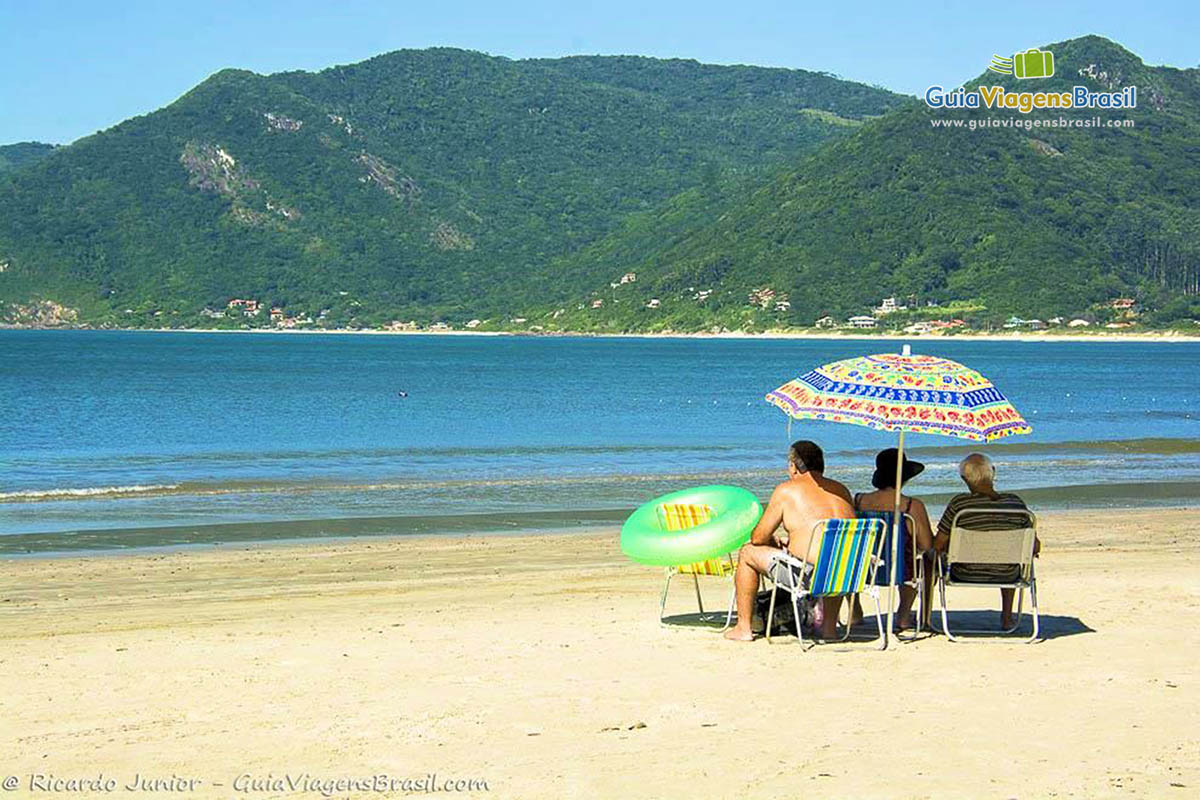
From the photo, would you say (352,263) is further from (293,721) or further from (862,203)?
(293,721)

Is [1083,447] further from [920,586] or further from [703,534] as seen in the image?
[703,534]

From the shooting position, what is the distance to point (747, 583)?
25.7 feet

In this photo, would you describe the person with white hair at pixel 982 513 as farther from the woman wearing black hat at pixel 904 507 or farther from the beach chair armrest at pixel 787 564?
the beach chair armrest at pixel 787 564

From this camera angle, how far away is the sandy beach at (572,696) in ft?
17.8

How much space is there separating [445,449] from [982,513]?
19.8m

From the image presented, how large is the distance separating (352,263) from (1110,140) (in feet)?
279

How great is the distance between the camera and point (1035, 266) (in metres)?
128

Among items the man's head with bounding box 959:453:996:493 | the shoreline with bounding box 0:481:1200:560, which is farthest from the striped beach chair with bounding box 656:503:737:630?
the shoreline with bounding box 0:481:1200:560

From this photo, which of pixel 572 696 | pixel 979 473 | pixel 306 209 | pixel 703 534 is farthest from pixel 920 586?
pixel 306 209

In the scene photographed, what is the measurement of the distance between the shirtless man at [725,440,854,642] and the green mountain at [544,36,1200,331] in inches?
4810

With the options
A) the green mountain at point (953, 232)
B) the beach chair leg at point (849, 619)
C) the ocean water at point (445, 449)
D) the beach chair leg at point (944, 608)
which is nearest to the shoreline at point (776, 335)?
the green mountain at point (953, 232)

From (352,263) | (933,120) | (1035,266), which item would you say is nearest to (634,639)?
(1035,266)

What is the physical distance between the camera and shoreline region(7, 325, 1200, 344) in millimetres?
124188

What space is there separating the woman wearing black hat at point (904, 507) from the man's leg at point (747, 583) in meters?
0.73
